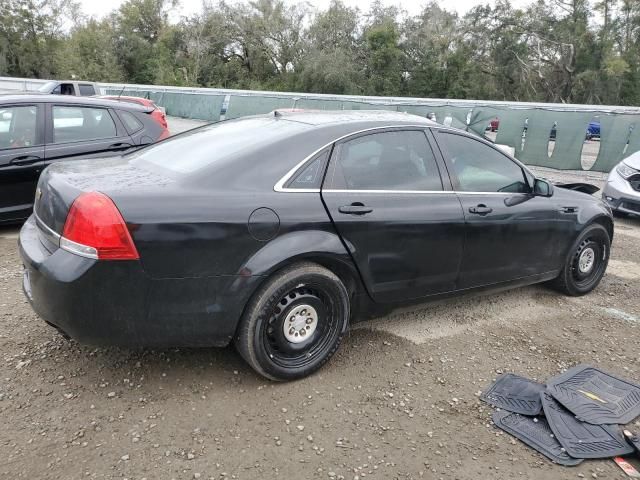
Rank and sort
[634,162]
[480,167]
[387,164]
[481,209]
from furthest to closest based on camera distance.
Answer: [634,162] < [480,167] < [481,209] < [387,164]

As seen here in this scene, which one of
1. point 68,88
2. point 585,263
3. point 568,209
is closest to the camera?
point 568,209

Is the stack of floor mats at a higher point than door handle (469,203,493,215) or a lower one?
lower

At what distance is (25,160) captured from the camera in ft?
18.3

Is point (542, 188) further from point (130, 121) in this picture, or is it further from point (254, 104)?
point (254, 104)

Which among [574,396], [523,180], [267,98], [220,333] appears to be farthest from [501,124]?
[220,333]

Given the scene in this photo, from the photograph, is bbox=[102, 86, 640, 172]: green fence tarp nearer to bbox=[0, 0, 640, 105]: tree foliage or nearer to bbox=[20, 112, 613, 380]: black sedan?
bbox=[20, 112, 613, 380]: black sedan

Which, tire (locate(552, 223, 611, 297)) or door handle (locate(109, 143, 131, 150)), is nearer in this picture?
tire (locate(552, 223, 611, 297))

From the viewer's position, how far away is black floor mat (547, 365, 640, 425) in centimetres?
295

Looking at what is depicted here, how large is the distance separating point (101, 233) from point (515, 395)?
2.46m

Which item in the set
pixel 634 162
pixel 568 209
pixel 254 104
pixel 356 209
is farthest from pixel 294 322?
pixel 254 104

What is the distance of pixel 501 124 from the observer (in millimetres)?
13055

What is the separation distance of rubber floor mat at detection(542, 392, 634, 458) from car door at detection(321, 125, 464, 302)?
1086 mm

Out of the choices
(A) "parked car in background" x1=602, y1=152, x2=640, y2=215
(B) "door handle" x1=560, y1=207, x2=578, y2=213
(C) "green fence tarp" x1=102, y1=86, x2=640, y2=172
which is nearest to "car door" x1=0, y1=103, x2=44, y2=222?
(B) "door handle" x1=560, y1=207, x2=578, y2=213

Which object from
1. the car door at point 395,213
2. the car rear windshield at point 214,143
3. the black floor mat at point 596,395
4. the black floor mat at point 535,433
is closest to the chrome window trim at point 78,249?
the car rear windshield at point 214,143
